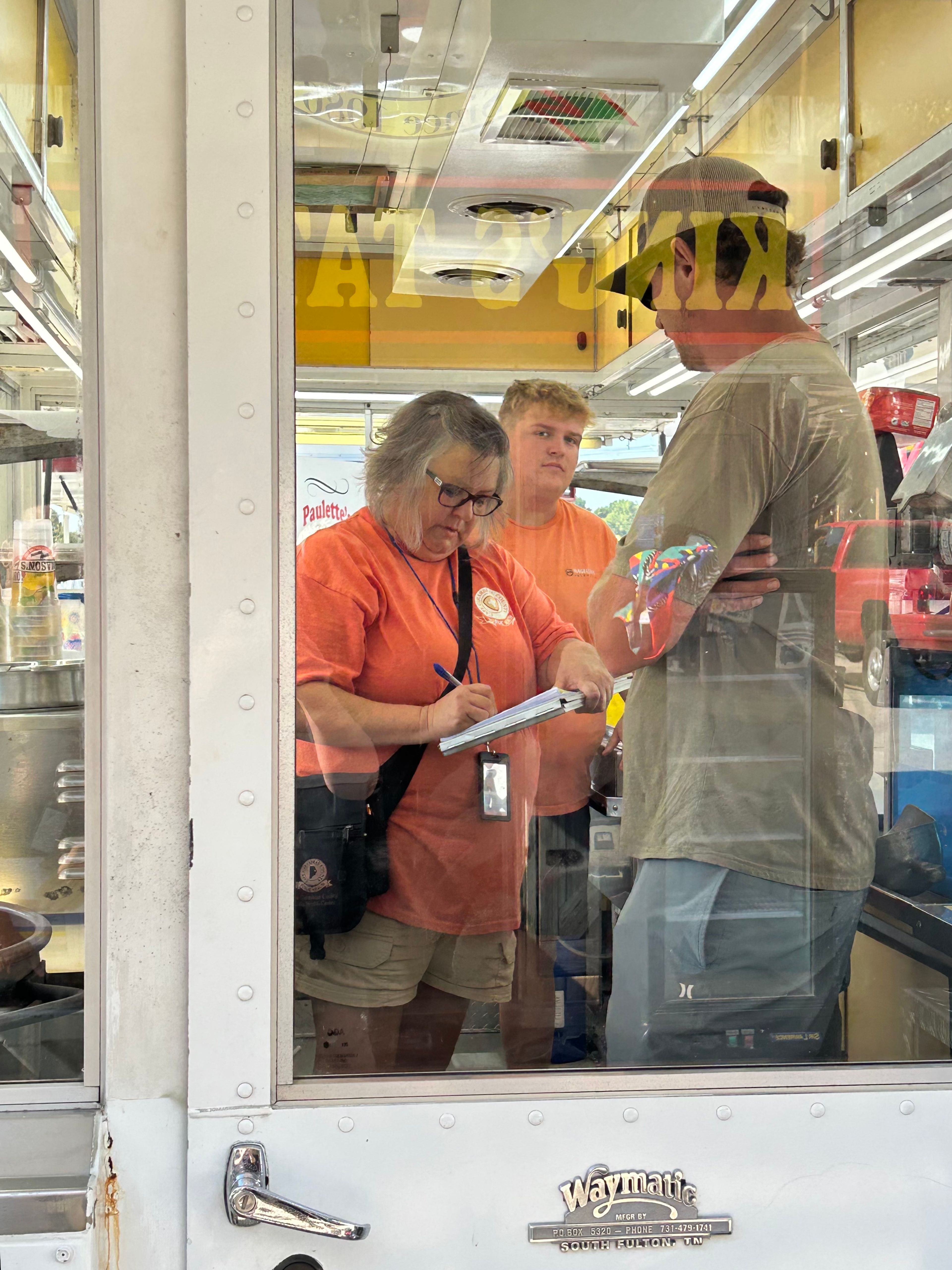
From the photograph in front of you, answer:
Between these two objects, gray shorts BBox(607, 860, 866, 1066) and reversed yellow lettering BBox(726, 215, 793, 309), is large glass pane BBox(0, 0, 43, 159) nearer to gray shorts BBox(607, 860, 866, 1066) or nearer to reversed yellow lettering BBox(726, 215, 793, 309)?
reversed yellow lettering BBox(726, 215, 793, 309)

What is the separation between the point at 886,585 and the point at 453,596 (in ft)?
1.85

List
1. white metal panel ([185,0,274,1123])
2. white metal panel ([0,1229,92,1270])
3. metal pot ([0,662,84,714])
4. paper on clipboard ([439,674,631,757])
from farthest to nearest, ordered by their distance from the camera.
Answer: paper on clipboard ([439,674,631,757]) < metal pot ([0,662,84,714]) < white metal panel ([185,0,274,1123]) < white metal panel ([0,1229,92,1270])

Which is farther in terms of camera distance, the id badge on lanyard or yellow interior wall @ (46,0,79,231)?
the id badge on lanyard

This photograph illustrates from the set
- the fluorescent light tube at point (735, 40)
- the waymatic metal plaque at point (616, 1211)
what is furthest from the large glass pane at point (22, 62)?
the waymatic metal plaque at point (616, 1211)

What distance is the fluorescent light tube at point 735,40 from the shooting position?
1452 mm

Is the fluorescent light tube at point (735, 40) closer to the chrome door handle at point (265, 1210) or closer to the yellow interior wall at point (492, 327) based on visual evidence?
the yellow interior wall at point (492, 327)

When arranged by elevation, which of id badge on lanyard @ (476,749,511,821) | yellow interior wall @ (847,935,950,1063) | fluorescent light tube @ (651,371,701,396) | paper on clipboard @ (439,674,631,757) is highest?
fluorescent light tube @ (651,371,701,396)

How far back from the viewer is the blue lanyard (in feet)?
4.12

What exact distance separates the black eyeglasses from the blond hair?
0.30ft

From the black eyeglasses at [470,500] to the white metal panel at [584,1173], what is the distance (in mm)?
647

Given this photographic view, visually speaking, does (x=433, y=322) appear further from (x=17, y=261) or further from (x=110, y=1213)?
(x=110, y=1213)

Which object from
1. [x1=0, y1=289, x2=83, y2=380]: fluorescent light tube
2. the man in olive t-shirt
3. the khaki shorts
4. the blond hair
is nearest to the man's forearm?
the man in olive t-shirt

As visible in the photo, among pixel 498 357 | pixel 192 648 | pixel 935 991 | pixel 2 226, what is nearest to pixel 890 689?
pixel 935 991

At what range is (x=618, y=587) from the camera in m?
1.32
